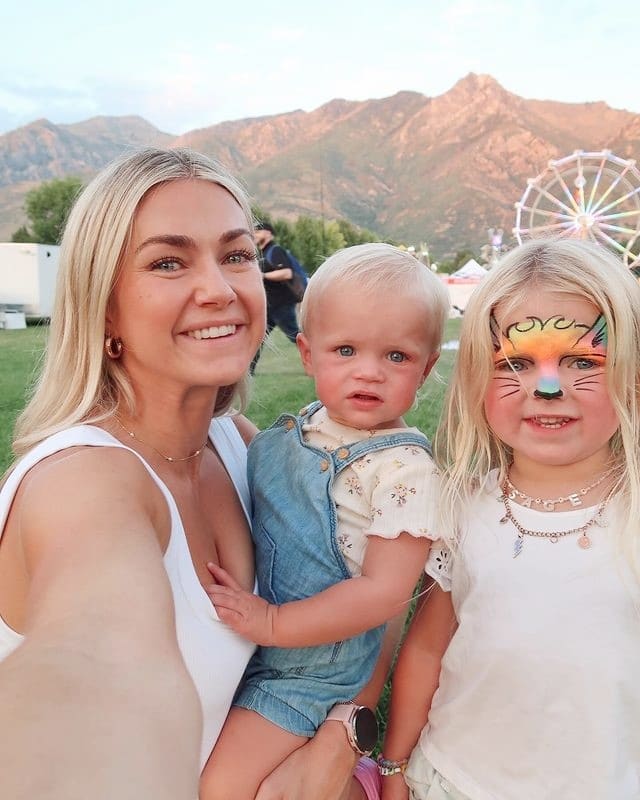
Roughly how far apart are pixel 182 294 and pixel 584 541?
1200 millimetres

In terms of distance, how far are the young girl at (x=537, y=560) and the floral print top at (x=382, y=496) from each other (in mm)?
88

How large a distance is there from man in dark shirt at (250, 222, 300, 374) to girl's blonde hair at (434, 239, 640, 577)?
8.85 metres

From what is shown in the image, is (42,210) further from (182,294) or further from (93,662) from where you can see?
(93,662)

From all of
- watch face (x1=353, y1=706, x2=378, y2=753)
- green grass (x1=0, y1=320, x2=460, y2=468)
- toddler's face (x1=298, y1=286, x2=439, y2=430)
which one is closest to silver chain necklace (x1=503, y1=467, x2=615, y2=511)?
toddler's face (x1=298, y1=286, x2=439, y2=430)

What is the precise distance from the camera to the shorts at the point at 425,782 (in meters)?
1.83

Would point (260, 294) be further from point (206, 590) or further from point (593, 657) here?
point (593, 657)

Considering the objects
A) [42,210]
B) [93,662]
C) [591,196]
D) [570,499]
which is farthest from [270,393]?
[42,210]

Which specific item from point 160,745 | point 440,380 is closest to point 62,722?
point 160,745

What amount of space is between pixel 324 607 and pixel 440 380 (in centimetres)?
92

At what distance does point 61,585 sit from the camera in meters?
1.16

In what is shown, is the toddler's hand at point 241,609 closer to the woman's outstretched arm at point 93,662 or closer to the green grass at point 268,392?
the woman's outstretched arm at point 93,662

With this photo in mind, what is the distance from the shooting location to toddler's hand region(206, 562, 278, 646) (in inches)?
69.6

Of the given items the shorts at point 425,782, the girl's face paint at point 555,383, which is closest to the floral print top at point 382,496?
the girl's face paint at point 555,383

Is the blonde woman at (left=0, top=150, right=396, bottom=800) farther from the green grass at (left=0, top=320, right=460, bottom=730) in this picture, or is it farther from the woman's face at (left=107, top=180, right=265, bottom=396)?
the green grass at (left=0, top=320, right=460, bottom=730)
